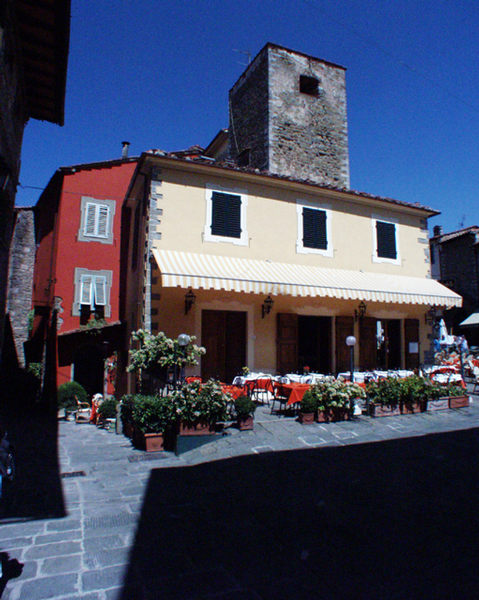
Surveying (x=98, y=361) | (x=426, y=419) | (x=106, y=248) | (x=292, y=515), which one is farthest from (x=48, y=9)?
(x=98, y=361)

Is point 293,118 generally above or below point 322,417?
above

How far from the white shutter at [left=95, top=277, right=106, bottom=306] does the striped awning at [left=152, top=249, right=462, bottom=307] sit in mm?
6527

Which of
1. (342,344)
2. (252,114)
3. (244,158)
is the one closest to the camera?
(342,344)

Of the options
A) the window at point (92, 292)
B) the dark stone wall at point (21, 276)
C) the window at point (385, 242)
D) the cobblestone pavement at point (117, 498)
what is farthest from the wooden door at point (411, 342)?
the dark stone wall at point (21, 276)

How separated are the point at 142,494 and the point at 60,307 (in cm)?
1214

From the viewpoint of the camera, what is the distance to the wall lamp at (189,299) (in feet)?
36.9

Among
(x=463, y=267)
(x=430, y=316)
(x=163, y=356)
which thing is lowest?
(x=163, y=356)

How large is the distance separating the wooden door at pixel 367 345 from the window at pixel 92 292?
1017cm

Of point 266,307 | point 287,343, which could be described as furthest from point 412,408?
point 266,307

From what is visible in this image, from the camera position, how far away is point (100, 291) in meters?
16.5

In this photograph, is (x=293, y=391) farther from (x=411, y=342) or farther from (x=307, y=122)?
(x=307, y=122)

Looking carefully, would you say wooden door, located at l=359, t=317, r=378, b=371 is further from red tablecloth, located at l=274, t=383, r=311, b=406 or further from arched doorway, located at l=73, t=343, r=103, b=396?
arched doorway, located at l=73, t=343, r=103, b=396

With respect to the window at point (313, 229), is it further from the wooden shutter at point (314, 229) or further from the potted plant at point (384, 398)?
the potted plant at point (384, 398)

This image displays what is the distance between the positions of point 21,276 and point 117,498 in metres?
18.8
